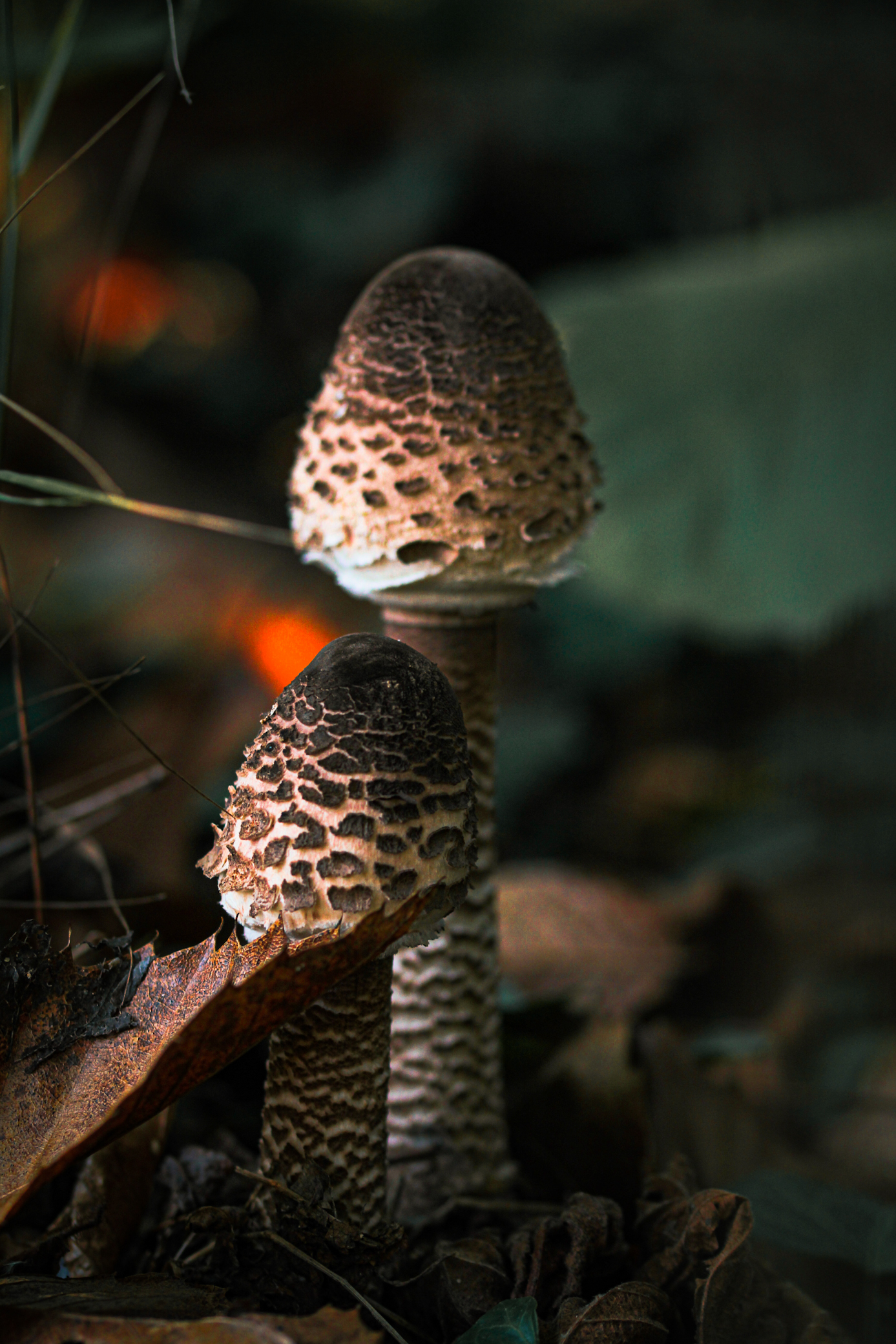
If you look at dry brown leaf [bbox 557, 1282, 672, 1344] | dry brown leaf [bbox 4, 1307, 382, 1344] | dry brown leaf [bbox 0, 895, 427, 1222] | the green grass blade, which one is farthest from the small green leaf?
the green grass blade

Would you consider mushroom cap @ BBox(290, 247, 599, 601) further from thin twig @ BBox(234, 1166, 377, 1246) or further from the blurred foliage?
the blurred foliage

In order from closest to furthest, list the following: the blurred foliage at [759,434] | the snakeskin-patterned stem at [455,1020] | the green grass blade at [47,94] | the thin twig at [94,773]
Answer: the green grass blade at [47,94] → the snakeskin-patterned stem at [455,1020] → the thin twig at [94,773] → the blurred foliage at [759,434]

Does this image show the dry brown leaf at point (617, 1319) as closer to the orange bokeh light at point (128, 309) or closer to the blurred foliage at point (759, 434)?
the blurred foliage at point (759, 434)

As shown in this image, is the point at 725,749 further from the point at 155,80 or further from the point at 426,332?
the point at 155,80

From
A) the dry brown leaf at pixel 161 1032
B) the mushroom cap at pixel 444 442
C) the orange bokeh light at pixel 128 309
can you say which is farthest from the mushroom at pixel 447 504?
the orange bokeh light at pixel 128 309

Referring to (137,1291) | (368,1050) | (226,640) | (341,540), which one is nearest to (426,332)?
(341,540)
